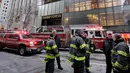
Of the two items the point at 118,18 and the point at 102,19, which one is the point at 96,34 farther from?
the point at 102,19

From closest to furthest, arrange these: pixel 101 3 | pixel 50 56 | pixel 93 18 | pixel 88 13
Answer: pixel 50 56 < pixel 101 3 < pixel 93 18 < pixel 88 13

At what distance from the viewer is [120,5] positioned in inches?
923

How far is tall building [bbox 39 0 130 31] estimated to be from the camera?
913 inches

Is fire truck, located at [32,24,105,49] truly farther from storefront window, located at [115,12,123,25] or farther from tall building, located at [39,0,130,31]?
tall building, located at [39,0,130,31]

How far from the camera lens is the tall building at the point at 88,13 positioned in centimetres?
2318

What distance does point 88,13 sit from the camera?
26.7 metres

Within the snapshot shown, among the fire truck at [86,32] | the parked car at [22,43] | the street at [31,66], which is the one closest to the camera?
the street at [31,66]

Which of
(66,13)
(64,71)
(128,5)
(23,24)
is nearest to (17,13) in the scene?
(23,24)

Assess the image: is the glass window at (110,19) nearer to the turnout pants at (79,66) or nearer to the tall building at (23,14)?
the tall building at (23,14)

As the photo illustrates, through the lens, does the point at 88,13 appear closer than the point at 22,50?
No

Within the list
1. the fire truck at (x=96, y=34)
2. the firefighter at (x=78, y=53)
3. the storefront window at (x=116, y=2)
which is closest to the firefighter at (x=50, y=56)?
the firefighter at (x=78, y=53)

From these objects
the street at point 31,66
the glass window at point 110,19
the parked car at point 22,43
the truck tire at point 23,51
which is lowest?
the street at point 31,66

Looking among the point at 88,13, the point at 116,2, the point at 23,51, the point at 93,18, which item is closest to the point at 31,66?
the point at 23,51

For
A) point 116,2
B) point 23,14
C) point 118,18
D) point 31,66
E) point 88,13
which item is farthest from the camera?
point 23,14
